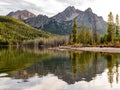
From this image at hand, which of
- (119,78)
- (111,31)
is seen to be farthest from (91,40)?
(119,78)

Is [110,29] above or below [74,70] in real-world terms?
above

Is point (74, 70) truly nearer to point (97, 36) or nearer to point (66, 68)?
point (66, 68)

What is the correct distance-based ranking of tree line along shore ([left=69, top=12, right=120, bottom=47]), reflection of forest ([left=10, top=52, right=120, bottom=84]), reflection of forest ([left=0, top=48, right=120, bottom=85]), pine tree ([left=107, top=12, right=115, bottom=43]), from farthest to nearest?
1. tree line along shore ([left=69, top=12, right=120, bottom=47])
2. pine tree ([left=107, top=12, right=115, bottom=43])
3. reflection of forest ([left=0, top=48, right=120, bottom=85])
4. reflection of forest ([left=10, top=52, right=120, bottom=84])

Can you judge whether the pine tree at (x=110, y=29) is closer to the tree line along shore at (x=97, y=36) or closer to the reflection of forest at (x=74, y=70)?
the tree line along shore at (x=97, y=36)

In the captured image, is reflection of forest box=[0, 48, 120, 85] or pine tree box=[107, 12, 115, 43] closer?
reflection of forest box=[0, 48, 120, 85]

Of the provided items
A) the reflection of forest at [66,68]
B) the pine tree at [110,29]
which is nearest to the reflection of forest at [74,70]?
the reflection of forest at [66,68]

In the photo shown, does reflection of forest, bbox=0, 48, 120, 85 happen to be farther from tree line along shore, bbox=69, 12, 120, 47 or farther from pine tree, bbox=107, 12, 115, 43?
pine tree, bbox=107, 12, 115, 43

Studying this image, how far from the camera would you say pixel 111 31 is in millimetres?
142500

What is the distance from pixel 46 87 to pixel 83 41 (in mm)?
149074

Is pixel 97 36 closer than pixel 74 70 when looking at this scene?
No

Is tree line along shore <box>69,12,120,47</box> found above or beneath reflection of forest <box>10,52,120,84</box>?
above

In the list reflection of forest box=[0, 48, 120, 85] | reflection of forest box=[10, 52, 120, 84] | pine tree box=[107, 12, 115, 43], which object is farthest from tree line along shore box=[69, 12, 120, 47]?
reflection of forest box=[10, 52, 120, 84]

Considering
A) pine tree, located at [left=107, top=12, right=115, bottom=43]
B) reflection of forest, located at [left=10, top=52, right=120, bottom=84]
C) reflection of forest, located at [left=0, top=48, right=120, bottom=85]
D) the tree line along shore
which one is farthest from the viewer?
the tree line along shore

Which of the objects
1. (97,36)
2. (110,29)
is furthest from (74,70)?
(97,36)
